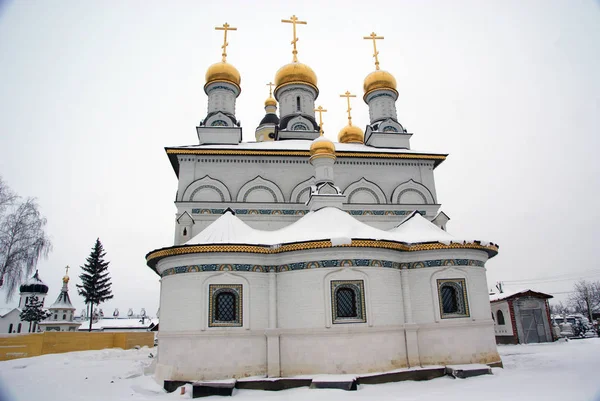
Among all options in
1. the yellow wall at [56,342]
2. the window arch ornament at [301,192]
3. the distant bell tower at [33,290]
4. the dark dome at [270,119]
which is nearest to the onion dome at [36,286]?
the distant bell tower at [33,290]

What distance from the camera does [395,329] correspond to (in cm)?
916

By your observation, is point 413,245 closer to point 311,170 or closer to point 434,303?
point 434,303

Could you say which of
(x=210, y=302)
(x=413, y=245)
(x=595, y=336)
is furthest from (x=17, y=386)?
(x=595, y=336)

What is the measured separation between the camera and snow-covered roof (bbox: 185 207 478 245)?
9.72 m

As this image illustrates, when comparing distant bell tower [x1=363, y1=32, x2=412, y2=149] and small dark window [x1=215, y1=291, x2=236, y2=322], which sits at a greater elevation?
distant bell tower [x1=363, y1=32, x2=412, y2=149]

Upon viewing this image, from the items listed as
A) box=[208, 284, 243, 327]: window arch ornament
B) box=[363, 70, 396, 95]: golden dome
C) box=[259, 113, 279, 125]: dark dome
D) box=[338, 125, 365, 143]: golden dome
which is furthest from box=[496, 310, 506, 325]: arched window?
box=[259, 113, 279, 125]: dark dome

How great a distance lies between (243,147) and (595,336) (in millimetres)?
17698

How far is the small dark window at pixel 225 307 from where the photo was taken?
912cm

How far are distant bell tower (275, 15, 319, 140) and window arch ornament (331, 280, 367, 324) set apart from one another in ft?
28.8

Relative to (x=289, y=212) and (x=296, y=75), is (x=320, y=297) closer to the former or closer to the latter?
(x=289, y=212)

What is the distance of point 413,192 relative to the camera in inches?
567

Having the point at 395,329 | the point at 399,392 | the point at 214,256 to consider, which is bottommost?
the point at 399,392

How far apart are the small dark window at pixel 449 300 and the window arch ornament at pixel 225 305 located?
4.65 m

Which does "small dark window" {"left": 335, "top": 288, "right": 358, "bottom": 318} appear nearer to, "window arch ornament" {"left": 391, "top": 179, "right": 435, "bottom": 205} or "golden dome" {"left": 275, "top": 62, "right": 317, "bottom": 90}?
"window arch ornament" {"left": 391, "top": 179, "right": 435, "bottom": 205}
